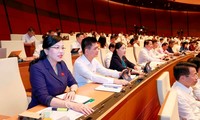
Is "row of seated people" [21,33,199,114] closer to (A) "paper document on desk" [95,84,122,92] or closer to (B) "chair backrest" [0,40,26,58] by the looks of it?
(A) "paper document on desk" [95,84,122,92]

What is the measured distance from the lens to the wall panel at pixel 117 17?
1463 centimetres

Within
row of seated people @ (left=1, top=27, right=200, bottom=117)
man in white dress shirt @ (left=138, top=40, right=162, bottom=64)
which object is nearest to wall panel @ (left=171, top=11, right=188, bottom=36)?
man in white dress shirt @ (left=138, top=40, right=162, bottom=64)

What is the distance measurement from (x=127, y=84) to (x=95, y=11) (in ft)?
36.7

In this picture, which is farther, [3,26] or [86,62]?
[3,26]

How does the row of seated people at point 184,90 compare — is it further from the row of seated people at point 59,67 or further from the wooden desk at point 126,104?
the row of seated people at point 59,67

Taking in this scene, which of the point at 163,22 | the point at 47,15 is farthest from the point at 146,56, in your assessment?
the point at 163,22

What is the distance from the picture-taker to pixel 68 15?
1066cm

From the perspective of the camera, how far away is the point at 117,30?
49.5 ft

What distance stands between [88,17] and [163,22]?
814cm

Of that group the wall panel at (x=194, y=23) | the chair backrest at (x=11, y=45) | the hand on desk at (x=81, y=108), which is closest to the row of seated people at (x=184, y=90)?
the hand on desk at (x=81, y=108)

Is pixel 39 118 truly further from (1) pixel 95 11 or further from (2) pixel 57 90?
(1) pixel 95 11

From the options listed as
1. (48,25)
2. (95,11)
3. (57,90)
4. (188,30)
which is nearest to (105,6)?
(95,11)

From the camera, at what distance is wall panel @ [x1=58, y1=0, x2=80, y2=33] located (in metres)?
10.2

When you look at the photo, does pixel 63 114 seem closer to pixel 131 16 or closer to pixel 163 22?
pixel 131 16
